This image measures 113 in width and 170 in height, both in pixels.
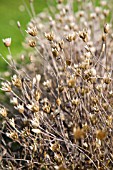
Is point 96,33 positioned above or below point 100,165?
above

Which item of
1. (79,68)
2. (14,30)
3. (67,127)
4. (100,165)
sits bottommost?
(100,165)

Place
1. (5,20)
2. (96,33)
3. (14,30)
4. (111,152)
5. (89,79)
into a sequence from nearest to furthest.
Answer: (89,79) → (111,152) → (96,33) → (14,30) → (5,20)

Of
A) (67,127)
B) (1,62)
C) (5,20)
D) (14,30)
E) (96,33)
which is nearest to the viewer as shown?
(67,127)

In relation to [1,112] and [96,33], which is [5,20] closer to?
[96,33]

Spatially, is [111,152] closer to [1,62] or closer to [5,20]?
[1,62]

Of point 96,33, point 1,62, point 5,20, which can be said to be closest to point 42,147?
point 96,33

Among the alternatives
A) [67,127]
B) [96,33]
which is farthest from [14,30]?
[67,127]

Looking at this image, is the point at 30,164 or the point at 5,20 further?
the point at 5,20
